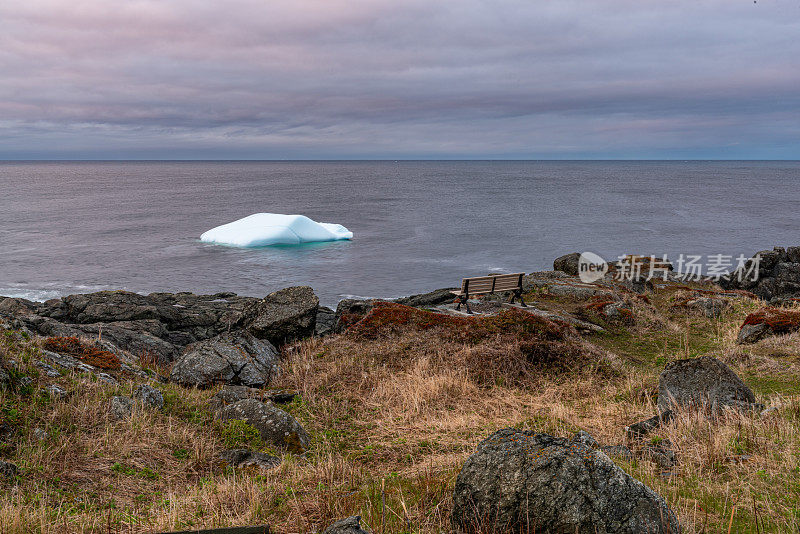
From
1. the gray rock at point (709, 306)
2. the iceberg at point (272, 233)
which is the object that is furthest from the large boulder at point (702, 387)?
the iceberg at point (272, 233)

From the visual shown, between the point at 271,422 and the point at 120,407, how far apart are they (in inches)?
87.1

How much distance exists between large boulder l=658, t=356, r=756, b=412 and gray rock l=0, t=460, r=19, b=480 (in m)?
8.60

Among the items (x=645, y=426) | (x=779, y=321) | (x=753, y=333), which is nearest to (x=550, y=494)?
(x=645, y=426)

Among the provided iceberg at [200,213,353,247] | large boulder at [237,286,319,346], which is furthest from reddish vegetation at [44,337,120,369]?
iceberg at [200,213,353,247]

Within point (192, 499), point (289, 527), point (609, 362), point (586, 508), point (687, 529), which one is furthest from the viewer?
point (609, 362)

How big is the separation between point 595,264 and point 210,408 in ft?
82.2

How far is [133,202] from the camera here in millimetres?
101875

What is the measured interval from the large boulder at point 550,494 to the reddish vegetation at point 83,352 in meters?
8.41

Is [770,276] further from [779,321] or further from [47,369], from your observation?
[47,369]

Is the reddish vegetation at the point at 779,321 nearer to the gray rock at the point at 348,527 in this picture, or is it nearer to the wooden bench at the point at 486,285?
the wooden bench at the point at 486,285

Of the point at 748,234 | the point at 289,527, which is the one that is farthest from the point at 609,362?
the point at 748,234

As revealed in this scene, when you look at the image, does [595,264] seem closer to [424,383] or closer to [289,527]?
[424,383]

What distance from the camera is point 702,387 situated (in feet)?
27.5

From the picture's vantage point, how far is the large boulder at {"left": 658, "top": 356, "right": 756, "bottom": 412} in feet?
26.7
